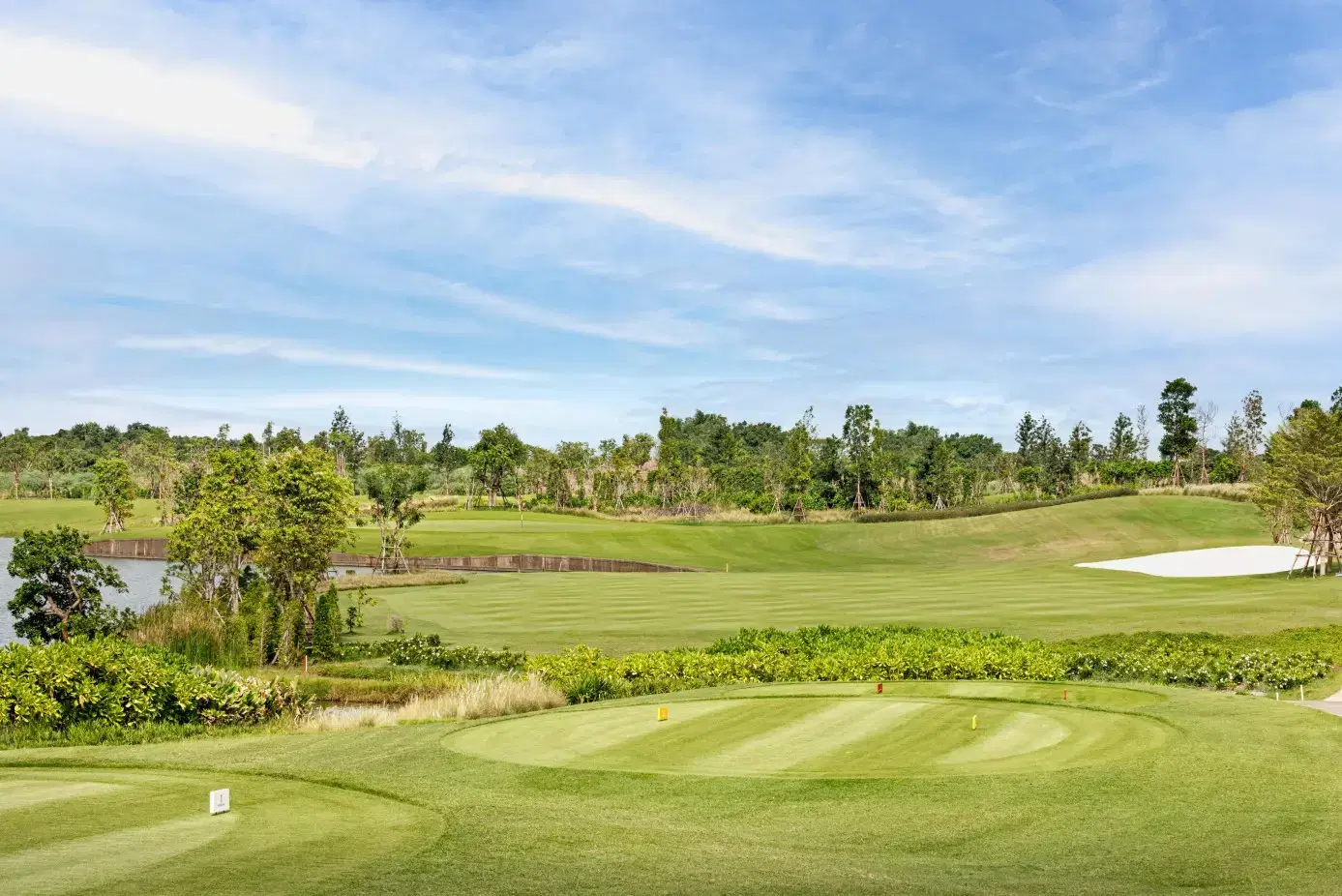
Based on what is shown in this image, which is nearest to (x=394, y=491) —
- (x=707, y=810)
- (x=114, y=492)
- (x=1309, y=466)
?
(x=1309, y=466)

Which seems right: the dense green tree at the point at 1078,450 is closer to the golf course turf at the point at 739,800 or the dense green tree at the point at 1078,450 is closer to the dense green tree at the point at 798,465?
the dense green tree at the point at 798,465

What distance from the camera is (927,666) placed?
23.6m

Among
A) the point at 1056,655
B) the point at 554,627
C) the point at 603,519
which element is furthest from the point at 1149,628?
the point at 603,519

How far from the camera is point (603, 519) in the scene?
113 metres

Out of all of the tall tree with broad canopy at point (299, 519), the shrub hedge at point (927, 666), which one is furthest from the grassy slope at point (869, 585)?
the shrub hedge at point (927, 666)

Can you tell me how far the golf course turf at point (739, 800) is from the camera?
354 inches

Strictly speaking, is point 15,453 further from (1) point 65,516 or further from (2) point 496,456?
(2) point 496,456

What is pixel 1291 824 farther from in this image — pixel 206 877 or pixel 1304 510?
pixel 1304 510

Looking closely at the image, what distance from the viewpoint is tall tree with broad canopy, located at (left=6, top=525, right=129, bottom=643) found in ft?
90.9

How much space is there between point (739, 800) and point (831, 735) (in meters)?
4.27

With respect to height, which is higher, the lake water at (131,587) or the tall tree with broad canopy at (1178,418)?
the tall tree with broad canopy at (1178,418)

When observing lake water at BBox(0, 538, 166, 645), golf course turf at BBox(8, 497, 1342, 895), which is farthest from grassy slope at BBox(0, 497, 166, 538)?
golf course turf at BBox(8, 497, 1342, 895)

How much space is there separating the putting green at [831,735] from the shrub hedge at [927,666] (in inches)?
143

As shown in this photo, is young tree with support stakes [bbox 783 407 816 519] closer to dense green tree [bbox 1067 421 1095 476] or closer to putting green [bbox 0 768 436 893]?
dense green tree [bbox 1067 421 1095 476]
